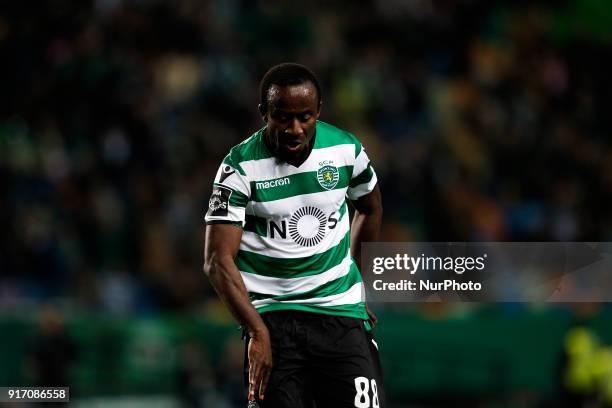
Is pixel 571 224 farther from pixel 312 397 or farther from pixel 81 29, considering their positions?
pixel 312 397

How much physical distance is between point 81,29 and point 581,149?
5.80 metres

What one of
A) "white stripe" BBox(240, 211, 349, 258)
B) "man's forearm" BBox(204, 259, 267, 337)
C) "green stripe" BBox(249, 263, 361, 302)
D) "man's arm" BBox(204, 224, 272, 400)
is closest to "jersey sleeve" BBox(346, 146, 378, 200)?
"white stripe" BBox(240, 211, 349, 258)

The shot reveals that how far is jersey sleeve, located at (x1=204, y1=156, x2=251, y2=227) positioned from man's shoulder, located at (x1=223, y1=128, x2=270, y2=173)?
0.02 meters

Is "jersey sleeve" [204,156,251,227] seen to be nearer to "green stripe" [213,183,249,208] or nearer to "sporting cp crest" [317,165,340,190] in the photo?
"green stripe" [213,183,249,208]

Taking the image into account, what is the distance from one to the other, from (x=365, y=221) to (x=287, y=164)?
0.76 m

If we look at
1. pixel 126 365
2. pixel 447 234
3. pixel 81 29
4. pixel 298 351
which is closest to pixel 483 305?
pixel 447 234

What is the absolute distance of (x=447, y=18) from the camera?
48.0ft

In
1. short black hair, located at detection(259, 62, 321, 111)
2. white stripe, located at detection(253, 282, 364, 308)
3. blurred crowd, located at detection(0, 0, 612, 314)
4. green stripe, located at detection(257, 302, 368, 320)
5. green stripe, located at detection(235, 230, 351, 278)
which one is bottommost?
green stripe, located at detection(257, 302, 368, 320)

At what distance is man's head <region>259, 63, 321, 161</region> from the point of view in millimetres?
4875

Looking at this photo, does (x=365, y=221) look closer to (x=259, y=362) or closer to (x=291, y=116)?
(x=291, y=116)

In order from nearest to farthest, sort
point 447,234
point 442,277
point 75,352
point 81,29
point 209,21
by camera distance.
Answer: point 442,277, point 75,352, point 447,234, point 81,29, point 209,21

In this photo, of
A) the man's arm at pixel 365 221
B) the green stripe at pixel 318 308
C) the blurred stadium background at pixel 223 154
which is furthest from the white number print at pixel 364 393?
the blurred stadium background at pixel 223 154

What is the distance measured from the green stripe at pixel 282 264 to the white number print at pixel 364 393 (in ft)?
1.76

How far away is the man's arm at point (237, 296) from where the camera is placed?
4914 millimetres
